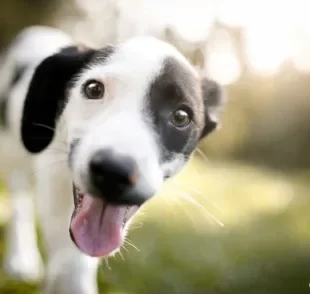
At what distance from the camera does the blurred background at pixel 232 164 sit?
3.42 feet

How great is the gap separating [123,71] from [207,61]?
0.23m

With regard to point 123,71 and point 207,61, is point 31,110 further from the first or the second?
point 207,61

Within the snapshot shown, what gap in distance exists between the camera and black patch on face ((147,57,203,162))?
844 millimetres

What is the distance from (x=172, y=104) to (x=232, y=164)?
0.96 feet

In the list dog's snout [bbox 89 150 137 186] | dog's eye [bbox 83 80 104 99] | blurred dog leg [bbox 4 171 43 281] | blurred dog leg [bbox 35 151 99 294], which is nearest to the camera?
dog's snout [bbox 89 150 137 186]

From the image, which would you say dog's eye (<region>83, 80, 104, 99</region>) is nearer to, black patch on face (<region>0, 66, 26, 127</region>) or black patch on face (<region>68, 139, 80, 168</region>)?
black patch on face (<region>68, 139, 80, 168</region>)

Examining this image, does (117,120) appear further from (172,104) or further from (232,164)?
(232,164)

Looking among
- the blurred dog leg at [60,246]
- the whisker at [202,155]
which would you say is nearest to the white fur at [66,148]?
the blurred dog leg at [60,246]

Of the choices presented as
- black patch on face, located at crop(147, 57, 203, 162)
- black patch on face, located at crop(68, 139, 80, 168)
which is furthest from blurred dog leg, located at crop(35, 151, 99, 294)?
black patch on face, located at crop(147, 57, 203, 162)

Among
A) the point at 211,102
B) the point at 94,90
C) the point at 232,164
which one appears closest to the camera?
the point at 94,90

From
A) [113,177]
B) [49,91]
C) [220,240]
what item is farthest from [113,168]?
[220,240]

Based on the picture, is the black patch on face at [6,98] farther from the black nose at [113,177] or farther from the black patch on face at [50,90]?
the black nose at [113,177]

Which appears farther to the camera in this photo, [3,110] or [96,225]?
[3,110]

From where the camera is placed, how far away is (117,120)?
0.82 metres
